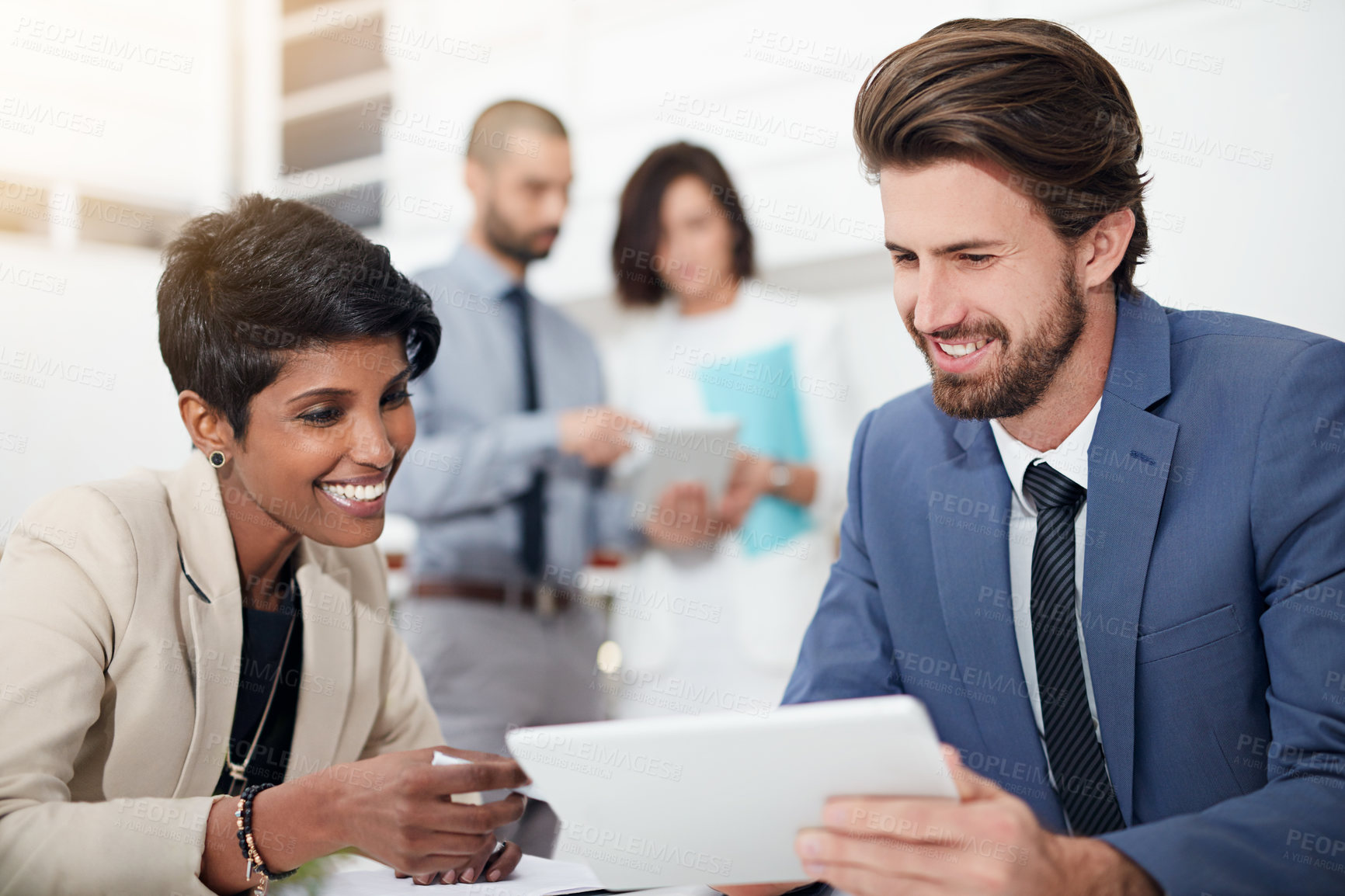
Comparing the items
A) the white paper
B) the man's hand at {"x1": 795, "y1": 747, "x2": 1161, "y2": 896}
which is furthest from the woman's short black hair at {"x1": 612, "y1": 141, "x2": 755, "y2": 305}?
the man's hand at {"x1": 795, "y1": 747, "x2": 1161, "y2": 896}

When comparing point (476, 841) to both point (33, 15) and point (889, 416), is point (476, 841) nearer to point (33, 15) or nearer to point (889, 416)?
point (889, 416)

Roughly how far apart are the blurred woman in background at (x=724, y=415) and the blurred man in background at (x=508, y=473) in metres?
0.17

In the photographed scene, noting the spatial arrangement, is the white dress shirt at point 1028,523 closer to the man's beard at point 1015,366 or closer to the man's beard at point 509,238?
the man's beard at point 1015,366

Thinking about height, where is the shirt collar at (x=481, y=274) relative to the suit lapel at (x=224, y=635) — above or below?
above

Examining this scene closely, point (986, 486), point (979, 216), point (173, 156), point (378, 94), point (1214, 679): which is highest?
point (378, 94)

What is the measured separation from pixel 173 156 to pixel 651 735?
Result: 269 centimetres

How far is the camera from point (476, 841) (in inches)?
45.7

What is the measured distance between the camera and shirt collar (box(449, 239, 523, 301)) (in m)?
2.65

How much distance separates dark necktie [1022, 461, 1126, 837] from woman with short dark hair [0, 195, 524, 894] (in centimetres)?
71

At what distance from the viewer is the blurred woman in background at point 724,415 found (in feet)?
8.63

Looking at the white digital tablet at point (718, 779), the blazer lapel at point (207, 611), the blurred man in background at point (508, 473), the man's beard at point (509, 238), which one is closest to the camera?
the white digital tablet at point (718, 779)

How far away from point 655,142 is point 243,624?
2739 millimetres

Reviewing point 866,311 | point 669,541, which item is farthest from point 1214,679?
point 866,311

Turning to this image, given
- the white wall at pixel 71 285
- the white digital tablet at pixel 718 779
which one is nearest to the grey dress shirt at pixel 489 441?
the white wall at pixel 71 285
